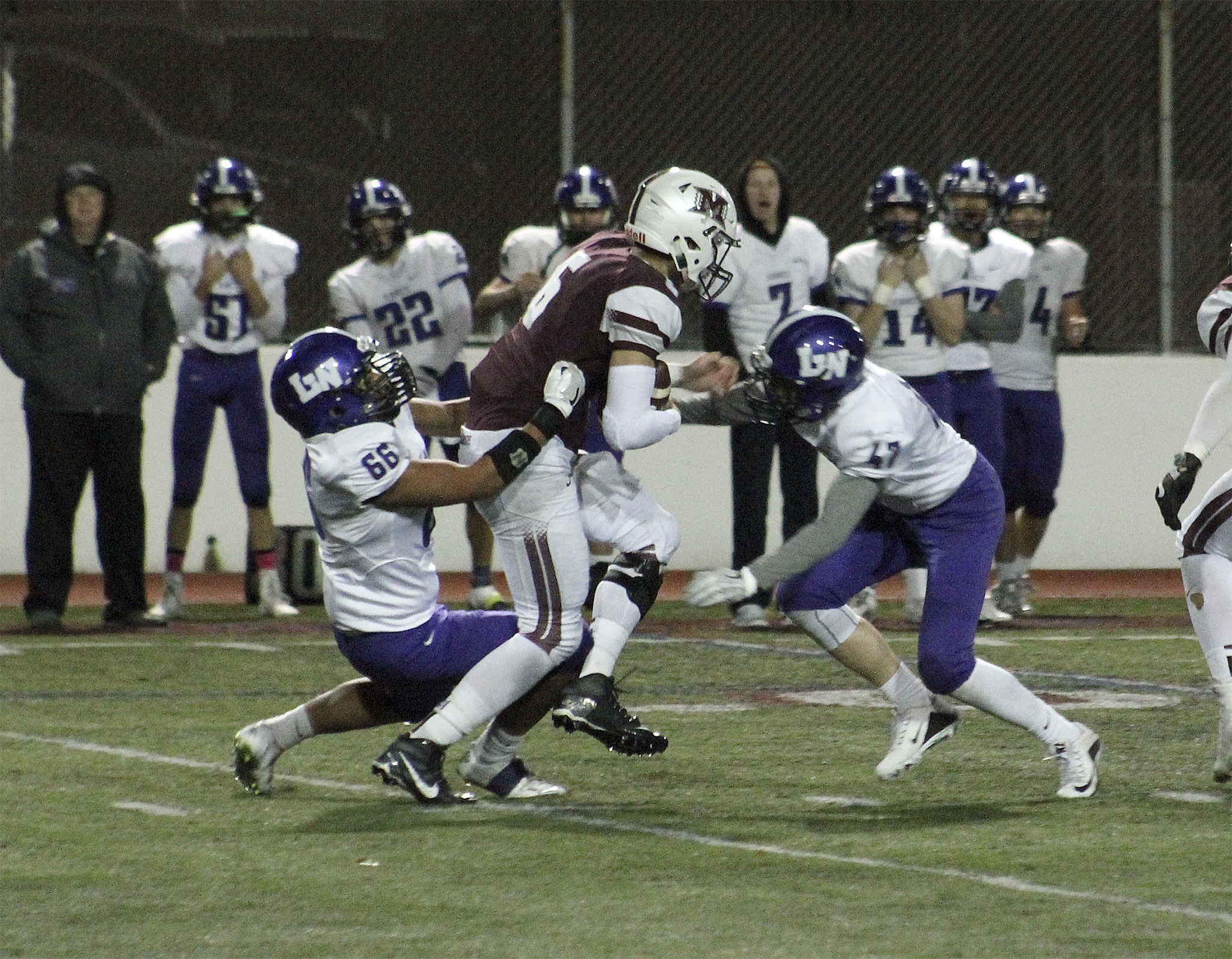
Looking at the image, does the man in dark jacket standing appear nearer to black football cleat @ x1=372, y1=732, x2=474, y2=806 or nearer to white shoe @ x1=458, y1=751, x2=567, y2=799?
white shoe @ x1=458, y1=751, x2=567, y2=799

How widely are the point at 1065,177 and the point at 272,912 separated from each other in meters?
9.06

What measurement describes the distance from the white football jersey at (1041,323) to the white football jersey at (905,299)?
55cm

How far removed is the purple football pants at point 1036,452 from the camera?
10023 millimetres

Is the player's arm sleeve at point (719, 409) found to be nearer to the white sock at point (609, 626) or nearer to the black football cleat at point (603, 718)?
the white sock at point (609, 626)

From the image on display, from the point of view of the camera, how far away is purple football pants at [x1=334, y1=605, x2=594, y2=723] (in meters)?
5.47

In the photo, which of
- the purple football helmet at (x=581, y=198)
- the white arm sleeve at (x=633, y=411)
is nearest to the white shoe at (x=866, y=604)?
the purple football helmet at (x=581, y=198)

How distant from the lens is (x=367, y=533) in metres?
5.46

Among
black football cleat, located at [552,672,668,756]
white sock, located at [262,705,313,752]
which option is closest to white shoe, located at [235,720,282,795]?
white sock, located at [262,705,313,752]

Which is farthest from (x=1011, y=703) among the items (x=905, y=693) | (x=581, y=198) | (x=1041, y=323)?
(x=1041, y=323)

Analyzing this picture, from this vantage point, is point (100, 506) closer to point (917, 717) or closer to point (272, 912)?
point (917, 717)

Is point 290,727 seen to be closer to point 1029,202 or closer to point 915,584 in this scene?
point 915,584

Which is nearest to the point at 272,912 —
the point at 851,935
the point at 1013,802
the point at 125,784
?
the point at 851,935

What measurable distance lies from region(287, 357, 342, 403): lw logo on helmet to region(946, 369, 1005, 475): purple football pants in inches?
182

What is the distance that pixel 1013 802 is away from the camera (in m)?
5.48
